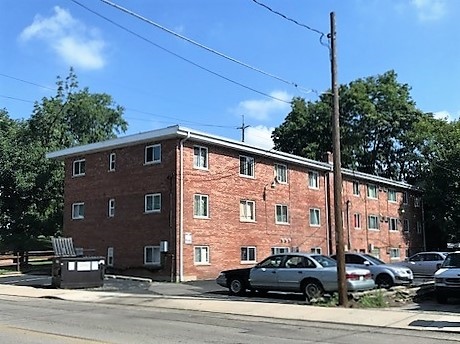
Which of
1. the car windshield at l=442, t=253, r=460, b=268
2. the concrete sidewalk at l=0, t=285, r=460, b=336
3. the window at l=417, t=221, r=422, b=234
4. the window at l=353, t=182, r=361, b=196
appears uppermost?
the window at l=353, t=182, r=361, b=196

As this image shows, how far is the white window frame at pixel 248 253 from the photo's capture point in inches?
1240

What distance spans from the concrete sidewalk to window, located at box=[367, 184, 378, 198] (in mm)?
28727

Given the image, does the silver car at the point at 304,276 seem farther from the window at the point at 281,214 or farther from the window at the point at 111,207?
the window at the point at 281,214

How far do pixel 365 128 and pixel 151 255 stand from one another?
38244 mm

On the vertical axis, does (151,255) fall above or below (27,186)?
below

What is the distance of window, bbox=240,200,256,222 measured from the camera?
3197cm

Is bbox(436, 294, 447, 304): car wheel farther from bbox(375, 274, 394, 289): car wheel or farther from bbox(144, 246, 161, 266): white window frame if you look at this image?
bbox(144, 246, 161, 266): white window frame

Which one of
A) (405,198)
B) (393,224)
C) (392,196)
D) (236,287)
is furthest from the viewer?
(405,198)

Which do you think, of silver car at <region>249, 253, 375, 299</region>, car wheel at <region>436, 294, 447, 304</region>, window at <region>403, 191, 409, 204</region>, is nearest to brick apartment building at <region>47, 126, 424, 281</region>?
silver car at <region>249, 253, 375, 299</region>

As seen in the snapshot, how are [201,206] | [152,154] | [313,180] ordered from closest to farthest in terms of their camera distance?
[201,206] → [152,154] → [313,180]

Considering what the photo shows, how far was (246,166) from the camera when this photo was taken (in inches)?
1286

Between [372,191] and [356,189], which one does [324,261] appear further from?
[372,191]

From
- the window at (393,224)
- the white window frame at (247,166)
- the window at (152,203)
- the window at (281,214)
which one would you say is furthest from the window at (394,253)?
the window at (152,203)

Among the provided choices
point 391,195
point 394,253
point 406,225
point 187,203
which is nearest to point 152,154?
point 187,203
